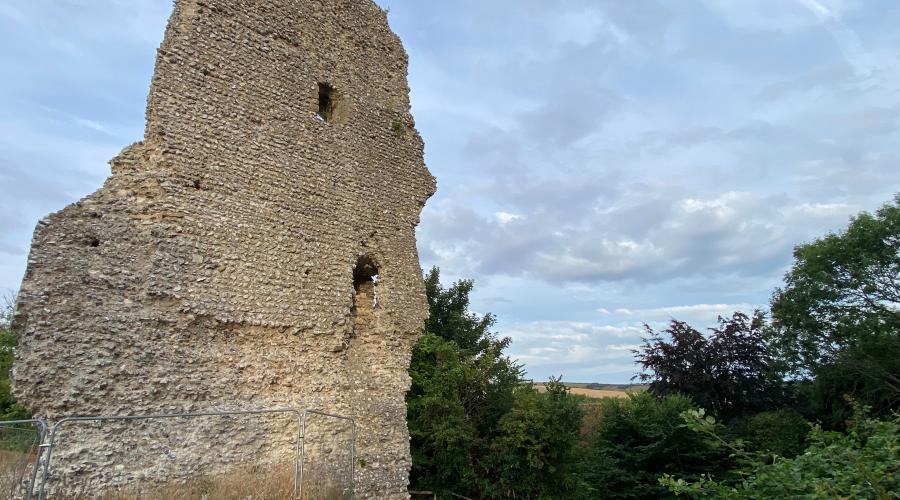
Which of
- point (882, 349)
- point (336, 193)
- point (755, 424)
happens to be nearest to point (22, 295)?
point (336, 193)

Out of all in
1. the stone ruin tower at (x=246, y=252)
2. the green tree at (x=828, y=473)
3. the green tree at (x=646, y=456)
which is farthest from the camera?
the green tree at (x=646, y=456)

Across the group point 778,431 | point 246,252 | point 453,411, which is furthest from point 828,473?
point 778,431

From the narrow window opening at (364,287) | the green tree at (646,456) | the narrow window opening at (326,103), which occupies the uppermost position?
the narrow window opening at (326,103)

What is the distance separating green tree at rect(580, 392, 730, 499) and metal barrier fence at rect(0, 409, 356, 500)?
263 inches

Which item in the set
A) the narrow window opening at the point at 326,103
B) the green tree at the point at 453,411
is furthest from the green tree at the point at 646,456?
the narrow window opening at the point at 326,103

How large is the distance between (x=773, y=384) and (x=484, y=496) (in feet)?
35.8

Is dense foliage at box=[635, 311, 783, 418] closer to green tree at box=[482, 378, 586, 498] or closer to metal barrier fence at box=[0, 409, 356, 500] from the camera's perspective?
green tree at box=[482, 378, 586, 498]

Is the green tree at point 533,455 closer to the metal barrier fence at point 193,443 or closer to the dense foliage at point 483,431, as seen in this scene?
the dense foliage at point 483,431

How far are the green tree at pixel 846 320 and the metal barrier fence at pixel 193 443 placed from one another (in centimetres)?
1378

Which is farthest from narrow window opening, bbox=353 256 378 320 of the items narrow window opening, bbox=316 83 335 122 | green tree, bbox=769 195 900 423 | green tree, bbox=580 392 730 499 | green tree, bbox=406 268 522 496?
green tree, bbox=769 195 900 423

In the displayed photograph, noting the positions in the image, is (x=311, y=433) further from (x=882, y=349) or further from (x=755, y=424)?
(x=882, y=349)

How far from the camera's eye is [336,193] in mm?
8500

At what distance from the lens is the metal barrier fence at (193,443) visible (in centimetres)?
475

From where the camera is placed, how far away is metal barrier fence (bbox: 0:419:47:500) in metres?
4.82
